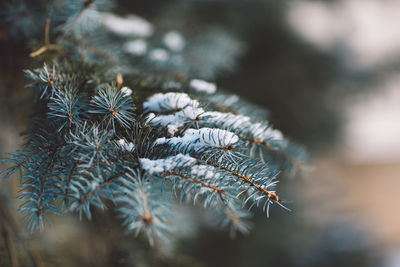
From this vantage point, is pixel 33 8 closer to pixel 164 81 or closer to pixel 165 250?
pixel 164 81

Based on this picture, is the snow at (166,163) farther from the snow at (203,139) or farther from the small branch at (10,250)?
the small branch at (10,250)

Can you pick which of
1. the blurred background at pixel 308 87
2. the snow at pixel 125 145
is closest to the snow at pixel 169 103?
the snow at pixel 125 145

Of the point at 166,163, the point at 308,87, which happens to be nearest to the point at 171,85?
the point at 166,163

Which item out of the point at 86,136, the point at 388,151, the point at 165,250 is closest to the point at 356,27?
the point at 165,250

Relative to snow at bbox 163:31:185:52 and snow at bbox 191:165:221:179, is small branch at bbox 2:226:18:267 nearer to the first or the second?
snow at bbox 191:165:221:179

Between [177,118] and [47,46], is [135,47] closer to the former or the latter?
[47,46]

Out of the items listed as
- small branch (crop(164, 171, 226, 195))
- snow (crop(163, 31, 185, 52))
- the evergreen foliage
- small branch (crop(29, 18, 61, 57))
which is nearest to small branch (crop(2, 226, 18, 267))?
the evergreen foliage
